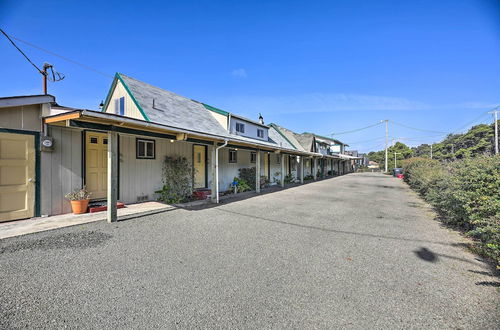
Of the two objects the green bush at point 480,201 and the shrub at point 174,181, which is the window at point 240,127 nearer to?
the shrub at point 174,181

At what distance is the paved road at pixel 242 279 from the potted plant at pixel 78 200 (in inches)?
52.6

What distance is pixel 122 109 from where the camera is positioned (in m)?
10.4

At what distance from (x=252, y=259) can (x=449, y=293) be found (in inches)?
105

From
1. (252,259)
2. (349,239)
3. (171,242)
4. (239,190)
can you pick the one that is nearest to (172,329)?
(252,259)

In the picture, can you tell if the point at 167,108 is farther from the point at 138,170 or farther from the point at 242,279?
the point at 242,279

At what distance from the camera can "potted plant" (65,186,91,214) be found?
616cm

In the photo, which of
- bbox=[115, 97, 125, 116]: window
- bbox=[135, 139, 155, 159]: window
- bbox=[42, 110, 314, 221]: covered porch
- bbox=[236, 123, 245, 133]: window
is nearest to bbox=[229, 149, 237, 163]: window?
bbox=[236, 123, 245, 133]: window

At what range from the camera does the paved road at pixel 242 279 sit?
7.48 feet

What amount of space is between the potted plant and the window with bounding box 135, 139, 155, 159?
7.03 ft

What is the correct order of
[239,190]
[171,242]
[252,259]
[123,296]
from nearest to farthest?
[123,296], [252,259], [171,242], [239,190]

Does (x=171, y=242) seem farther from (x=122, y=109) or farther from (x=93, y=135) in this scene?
(x=122, y=109)

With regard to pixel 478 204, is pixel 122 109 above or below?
above

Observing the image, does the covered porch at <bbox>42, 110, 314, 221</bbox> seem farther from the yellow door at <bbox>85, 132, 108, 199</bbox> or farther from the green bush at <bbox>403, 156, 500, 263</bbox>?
the green bush at <bbox>403, 156, 500, 263</bbox>

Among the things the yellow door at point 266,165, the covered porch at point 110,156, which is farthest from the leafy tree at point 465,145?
the covered porch at point 110,156
